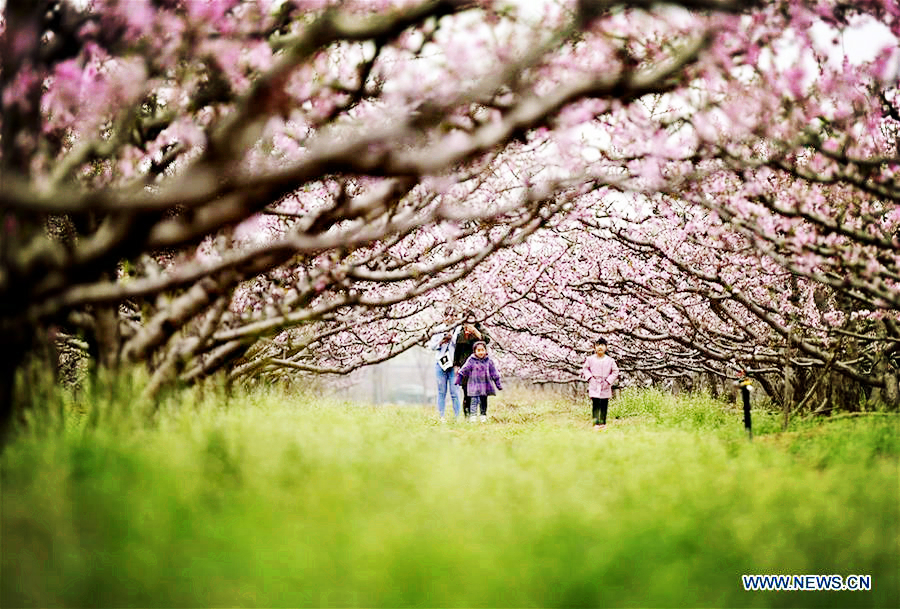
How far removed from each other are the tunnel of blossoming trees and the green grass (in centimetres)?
109

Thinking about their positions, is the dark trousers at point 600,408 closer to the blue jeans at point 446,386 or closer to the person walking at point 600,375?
the person walking at point 600,375

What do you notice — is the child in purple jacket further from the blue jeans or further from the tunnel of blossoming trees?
the tunnel of blossoming trees

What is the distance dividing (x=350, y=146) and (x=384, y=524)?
6.64ft

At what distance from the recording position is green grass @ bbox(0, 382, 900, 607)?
9.97 ft

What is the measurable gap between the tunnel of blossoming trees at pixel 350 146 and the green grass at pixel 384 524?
109cm

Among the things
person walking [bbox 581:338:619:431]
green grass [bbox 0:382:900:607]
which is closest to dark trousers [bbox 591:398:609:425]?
person walking [bbox 581:338:619:431]

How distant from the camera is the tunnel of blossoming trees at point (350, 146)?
4.06 m

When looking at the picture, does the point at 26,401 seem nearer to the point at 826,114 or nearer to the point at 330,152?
the point at 330,152

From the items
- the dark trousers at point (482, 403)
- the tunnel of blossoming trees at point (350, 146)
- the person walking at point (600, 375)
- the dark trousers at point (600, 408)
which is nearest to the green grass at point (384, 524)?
the tunnel of blossoming trees at point (350, 146)

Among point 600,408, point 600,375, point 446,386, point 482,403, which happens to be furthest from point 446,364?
point 600,375

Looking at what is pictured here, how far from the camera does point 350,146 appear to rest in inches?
151

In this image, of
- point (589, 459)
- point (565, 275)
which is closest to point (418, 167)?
point (589, 459)

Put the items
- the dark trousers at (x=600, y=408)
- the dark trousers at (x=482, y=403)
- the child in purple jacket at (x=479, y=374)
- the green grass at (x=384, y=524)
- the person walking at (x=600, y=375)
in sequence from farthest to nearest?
the dark trousers at (x=482, y=403)
the child in purple jacket at (x=479, y=374)
the dark trousers at (x=600, y=408)
the person walking at (x=600, y=375)
the green grass at (x=384, y=524)

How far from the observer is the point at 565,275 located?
14.5 metres
